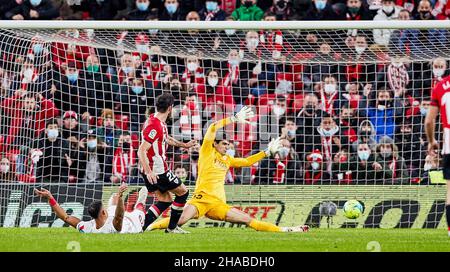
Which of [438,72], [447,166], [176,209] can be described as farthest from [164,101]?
[438,72]

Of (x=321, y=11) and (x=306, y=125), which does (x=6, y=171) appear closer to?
(x=306, y=125)

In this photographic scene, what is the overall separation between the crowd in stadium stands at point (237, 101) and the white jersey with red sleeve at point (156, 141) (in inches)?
137

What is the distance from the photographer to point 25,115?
1980 cm

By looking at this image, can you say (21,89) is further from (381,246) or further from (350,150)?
(381,246)

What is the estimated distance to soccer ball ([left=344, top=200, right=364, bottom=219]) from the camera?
1861 cm

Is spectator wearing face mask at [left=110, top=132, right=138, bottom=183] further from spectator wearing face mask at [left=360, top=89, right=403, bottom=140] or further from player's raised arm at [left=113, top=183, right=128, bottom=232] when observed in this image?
spectator wearing face mask at [left=360, top=89, right=403, bottom=140]

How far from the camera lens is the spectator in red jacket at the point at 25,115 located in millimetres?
19703

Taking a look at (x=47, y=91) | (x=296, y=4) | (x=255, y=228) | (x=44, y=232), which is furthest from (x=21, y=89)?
(x=296, y=4)

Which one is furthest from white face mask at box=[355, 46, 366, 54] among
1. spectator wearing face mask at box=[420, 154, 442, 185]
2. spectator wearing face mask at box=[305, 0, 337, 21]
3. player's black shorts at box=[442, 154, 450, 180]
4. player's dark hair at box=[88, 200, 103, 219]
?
player's black shorts at box=[442, 154, 450, 180]

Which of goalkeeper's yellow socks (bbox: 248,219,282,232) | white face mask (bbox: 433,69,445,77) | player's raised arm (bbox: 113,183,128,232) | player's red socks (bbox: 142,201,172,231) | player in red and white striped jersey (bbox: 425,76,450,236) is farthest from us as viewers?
white face mask (bbox: 433,69,445,77)

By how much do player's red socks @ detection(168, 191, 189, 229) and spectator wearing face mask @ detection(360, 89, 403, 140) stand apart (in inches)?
214

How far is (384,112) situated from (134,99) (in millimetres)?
4662

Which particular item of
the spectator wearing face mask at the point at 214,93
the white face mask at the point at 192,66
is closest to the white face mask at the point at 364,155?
the spectator wearing face mask at the point at 214,93

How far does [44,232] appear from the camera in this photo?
16750 mm
